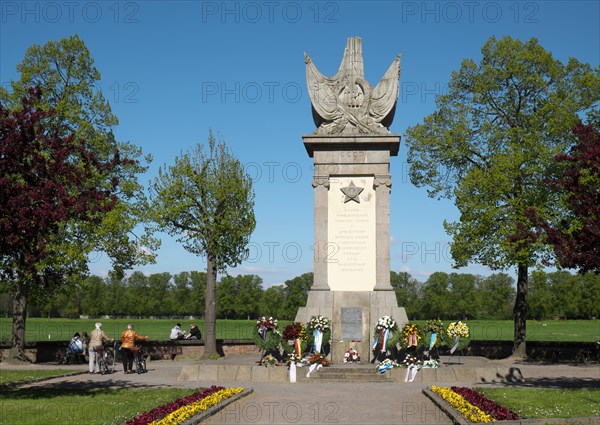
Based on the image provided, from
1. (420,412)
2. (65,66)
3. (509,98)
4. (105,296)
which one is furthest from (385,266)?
(105,296)

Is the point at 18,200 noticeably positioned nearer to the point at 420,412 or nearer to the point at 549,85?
the point at 420,412

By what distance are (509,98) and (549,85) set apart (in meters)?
1.88

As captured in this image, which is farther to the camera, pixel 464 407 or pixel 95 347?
pixel 95 347

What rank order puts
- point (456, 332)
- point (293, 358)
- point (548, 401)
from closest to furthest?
point (548, 401) < point (293, 358) < point (456, 332)

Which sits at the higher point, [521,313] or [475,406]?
[521,313]

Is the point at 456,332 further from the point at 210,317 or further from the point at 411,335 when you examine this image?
the point at 210,317

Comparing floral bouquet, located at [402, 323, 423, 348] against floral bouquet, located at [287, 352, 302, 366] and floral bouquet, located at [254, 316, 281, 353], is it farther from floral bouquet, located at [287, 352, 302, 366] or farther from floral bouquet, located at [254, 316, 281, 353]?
floral bouquet, located at [254, 316, 281, 353]

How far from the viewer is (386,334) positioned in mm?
21234

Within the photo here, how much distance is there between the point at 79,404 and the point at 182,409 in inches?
112

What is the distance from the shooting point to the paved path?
13.2 m

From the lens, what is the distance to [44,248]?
50.1ft

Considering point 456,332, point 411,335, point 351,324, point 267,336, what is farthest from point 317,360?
point 456,332

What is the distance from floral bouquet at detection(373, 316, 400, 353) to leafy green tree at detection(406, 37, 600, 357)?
909 centimetres

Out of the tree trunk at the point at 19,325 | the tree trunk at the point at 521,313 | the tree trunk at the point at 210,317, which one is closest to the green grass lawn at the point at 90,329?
the tree trunk at the point at 19,325
